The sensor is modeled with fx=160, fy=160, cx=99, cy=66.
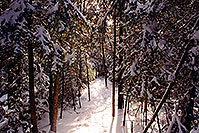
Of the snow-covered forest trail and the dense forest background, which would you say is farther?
the snow-covered forest trail

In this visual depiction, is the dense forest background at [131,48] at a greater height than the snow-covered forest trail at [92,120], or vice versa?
the dense forest background at [131,48]

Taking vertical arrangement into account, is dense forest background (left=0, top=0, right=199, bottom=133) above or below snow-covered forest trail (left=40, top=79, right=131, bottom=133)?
above

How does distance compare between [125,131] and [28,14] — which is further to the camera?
[125,131]

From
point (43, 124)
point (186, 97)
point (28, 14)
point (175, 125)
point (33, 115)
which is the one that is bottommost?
point (43, 124)

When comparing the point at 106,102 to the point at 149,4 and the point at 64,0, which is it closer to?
the point at 64,0

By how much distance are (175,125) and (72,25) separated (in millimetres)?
4445

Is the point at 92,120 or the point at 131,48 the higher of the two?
the point at 131,48

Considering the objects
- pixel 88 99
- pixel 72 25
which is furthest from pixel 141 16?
pixel 88 99

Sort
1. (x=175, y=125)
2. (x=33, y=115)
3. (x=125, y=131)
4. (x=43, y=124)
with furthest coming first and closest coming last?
(x=43, y=124)
(x=125, y=131)
(x=33, y=115)
(x=175, y=125)

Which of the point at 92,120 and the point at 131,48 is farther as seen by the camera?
the point at 92,120

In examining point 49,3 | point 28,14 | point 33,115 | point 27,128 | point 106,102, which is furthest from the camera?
point 106,102

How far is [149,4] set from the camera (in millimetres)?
2250

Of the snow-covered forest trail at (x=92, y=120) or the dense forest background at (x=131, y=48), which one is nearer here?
the dense forest background at (x=131, y=48)

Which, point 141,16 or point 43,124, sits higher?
point 141,16
